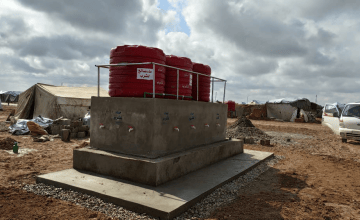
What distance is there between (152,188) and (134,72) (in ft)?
9.30

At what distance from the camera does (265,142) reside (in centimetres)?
1264

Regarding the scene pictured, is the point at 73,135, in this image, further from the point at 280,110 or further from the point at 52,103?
the point at 280,110

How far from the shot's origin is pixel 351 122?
1359 cm

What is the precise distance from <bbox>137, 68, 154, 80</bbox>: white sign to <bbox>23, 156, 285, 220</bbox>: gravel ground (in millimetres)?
2984

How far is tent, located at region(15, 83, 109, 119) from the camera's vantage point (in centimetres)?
1748

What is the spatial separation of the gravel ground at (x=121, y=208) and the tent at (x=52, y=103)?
41.7 feet

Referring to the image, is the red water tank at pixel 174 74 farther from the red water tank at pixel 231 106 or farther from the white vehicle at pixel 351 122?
the red water tank at pixel 231 106

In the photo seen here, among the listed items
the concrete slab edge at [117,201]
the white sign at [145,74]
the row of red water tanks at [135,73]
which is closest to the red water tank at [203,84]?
the row of red water tanks at [135,73]

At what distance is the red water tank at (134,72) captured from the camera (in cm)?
618

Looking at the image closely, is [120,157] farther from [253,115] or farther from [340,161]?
[253,115]

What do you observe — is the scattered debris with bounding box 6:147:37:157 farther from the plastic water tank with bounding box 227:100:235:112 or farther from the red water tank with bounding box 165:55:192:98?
the plastic water tank with bounding box 227:100:235:112

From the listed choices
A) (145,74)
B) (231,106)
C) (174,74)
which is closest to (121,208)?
(145,74)

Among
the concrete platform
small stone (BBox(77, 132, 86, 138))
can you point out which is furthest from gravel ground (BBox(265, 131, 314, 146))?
small stone (BBox(77, 132, 86, 138))

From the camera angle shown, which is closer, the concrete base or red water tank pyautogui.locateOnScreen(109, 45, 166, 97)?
the concrete base
